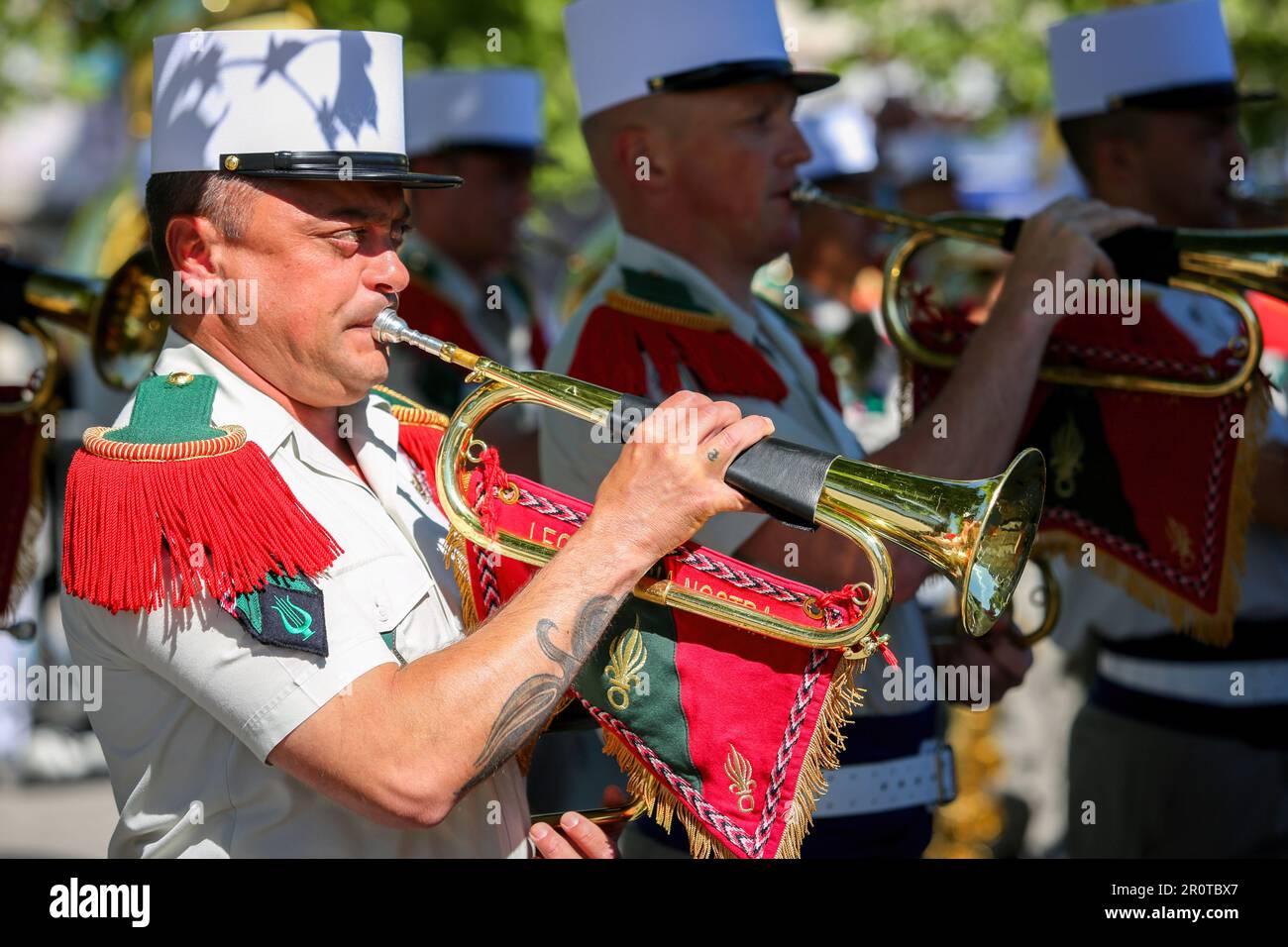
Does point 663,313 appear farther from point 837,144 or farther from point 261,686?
point 837,144

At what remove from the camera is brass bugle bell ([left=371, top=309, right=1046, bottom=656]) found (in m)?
1.99

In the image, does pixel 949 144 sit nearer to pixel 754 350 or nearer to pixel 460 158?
pixel 460 158

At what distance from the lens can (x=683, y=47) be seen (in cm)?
296

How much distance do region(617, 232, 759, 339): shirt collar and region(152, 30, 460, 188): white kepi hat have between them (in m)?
0.84

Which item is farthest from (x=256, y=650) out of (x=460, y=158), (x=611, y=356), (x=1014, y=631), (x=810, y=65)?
(x=810, y=65)

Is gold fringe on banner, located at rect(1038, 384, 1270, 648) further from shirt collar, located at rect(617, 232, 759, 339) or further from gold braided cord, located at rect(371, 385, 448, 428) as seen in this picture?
gold braided cord, located at rect(371, 385, 448, 428)

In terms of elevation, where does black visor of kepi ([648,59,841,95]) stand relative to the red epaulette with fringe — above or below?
above

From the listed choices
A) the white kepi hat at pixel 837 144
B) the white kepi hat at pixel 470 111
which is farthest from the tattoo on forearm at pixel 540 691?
the white kepi hat at pixel 837 144

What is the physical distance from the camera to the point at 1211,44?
3.69 meters

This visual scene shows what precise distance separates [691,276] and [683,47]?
454 millimetres

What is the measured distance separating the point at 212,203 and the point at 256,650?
2.11ft

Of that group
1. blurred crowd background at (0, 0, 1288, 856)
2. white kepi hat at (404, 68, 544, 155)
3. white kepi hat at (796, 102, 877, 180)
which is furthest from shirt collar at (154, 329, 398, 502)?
white kepi hat at (796, 102, 877, 180)

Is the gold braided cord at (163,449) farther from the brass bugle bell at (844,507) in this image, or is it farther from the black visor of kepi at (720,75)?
the black visor of kepi at (720,75)

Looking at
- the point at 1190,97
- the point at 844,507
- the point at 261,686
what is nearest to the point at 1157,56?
the point at 1190,97
